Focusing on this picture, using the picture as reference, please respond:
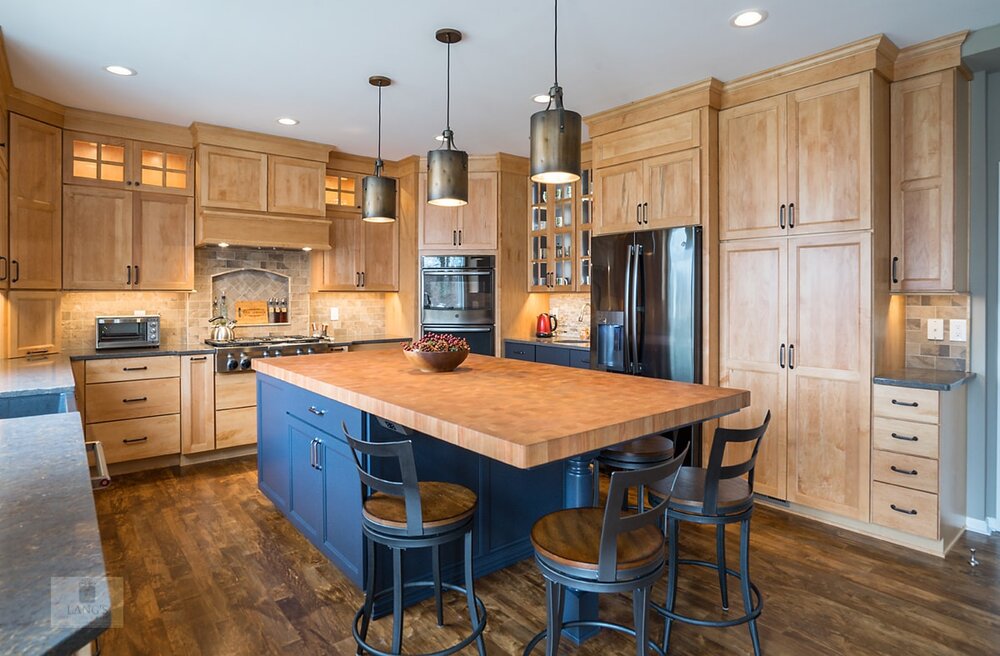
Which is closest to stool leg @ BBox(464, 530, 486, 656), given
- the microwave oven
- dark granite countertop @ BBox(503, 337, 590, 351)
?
dark granite countertop @ BBox(503, 337, 590, 351)

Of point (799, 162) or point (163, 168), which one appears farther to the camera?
point (163, 168)

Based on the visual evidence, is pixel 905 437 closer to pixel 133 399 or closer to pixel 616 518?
pixel 616 518

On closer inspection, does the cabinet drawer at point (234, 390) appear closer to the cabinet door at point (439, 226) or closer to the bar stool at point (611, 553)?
the cabinet door at point (439, 226)

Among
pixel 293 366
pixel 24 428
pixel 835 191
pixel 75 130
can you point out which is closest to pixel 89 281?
pixel 75 130

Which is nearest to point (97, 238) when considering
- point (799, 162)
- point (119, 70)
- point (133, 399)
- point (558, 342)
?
point (133, 399)

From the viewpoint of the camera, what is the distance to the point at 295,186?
16.1 ft

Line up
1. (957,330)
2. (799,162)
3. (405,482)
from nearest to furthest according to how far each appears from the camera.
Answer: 1. (405,482)
2. (957,330)
3. (799,162)

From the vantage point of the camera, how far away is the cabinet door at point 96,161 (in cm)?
411

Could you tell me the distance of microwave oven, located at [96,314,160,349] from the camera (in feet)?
14.0

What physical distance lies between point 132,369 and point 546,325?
3400mm

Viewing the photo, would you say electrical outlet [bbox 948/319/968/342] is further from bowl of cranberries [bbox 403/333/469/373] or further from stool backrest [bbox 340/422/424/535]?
stool backrest [bbox 340/422/424/535]

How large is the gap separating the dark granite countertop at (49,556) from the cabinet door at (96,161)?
11.6 feet

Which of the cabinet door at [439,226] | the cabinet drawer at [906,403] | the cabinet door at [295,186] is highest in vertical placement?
the cabinet door at [295,186]

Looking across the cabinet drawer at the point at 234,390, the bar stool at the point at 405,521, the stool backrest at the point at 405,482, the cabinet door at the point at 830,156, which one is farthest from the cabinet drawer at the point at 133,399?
the cabinet door at the point at 830,156
